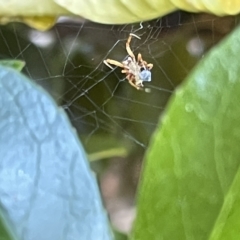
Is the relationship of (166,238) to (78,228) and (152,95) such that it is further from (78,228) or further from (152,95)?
(152,95)

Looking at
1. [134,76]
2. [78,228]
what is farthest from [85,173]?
[134,76]

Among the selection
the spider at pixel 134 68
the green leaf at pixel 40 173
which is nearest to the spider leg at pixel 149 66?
the spider at pixel 134 68

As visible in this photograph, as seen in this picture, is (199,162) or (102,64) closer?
(199,162)

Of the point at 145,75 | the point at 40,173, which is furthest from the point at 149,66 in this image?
the point at 40,173

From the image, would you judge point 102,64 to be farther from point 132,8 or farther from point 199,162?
point 199,162

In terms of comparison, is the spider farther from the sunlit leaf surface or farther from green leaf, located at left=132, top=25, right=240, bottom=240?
green leaf, located at left=132, top=25, right=240, bottom=240

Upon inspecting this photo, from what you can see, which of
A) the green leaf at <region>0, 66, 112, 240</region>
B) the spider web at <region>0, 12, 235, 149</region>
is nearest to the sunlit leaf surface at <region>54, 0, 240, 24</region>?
the spider web at <region>0, 12, 235, 149</region>

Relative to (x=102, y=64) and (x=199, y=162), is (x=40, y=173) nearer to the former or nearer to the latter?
(x=199, y=162)
